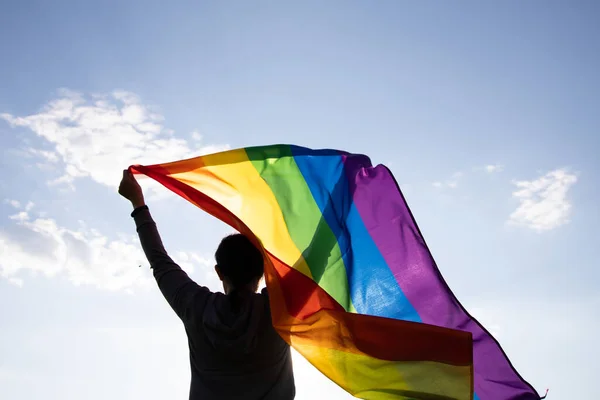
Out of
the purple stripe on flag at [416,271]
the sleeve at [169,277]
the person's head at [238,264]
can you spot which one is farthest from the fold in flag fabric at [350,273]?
the sleeve at [169,277]

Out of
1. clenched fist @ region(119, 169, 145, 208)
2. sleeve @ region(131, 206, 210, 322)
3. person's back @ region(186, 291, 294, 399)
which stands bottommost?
person's back @ region(186, 291, 294, 399)

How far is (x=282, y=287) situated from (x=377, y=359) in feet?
2.36

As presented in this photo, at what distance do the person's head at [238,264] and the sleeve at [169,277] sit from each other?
162 millimetres

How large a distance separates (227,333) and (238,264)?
0.46 metres

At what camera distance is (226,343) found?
298 centimetres

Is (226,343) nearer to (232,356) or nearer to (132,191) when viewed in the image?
(232,356)

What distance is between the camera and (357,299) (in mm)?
3947

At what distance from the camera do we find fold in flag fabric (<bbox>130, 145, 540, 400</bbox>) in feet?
10.4

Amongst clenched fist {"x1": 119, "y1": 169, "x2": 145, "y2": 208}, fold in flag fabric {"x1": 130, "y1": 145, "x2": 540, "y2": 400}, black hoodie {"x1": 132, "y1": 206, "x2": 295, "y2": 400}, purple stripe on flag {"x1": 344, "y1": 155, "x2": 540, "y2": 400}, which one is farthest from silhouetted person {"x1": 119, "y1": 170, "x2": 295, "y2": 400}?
purple stripe on flag {"x1": 344, "y1": 155, "x2": 540, "y2": 400}

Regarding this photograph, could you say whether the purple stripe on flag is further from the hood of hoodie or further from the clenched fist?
the clenched fist

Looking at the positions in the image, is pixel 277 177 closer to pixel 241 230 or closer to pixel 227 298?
pixel 241 230

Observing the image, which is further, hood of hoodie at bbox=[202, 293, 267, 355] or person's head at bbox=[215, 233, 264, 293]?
person's head at bbox=[215, 233, 264, 293]

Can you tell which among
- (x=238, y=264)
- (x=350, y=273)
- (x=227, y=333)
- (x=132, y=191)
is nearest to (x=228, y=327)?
(x=227, y=333)

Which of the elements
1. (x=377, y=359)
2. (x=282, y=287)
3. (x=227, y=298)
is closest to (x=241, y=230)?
(x=282, y=287)
